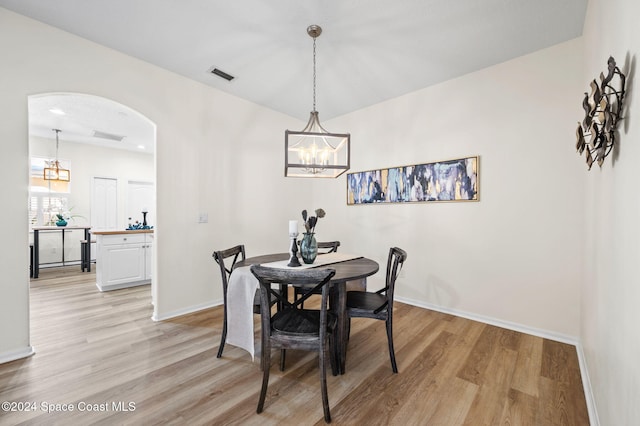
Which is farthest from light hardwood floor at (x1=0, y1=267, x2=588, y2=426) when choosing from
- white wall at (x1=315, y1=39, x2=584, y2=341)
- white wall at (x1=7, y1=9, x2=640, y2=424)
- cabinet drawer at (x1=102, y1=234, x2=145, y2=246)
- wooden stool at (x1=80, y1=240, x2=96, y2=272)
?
wooden stool at (x1=80, y1=240, x2=96, y2=272)

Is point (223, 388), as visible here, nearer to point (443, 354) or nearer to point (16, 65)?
point (443, 354)

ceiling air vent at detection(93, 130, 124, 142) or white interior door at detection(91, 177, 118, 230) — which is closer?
ceiling air vent at detection(93, 130, 124, 142)

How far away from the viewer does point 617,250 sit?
1221 millimetres

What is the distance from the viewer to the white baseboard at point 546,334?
1654 millimetres

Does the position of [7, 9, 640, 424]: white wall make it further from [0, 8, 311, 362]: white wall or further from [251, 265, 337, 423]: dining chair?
[251, 265, 337, 423]: dining chair

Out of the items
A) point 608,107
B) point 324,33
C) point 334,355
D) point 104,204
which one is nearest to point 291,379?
point 334,355

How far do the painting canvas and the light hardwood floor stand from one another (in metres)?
1.54

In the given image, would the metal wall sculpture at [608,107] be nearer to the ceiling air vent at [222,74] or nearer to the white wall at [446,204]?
the white wall at [446,204]

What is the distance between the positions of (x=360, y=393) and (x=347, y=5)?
2.96 m

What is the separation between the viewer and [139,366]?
212cm

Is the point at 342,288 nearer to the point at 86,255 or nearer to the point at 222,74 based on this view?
the point at 222,74

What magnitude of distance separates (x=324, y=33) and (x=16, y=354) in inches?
152

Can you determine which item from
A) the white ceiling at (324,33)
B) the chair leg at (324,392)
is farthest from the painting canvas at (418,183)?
the chair leg at (324,392)

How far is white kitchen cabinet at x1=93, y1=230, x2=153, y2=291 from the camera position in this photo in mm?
4129
